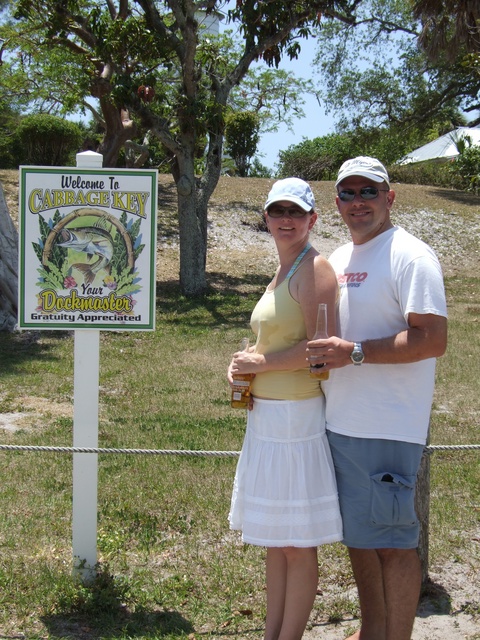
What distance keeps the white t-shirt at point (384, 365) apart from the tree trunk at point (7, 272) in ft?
30.2

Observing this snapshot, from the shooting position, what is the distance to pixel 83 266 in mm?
3885

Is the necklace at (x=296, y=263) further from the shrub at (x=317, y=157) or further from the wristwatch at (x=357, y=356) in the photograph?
the shrub at (x=317, y=157)

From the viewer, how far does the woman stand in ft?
9.96

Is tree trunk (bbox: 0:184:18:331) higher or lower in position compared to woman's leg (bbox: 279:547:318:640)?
higher

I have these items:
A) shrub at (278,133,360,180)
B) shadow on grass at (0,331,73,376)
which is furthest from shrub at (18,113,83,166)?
shadow on grass at (0,331,73,376)

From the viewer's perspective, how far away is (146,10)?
1459cm

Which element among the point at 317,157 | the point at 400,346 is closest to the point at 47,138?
the point at 317,157

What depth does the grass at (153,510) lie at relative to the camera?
3.74 metres

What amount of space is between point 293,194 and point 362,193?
0.27m

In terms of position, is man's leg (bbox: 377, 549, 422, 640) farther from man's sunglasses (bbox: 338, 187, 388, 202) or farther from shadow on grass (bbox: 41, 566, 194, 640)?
man's sunglasses (bbox: 338, 187, 388, 202)

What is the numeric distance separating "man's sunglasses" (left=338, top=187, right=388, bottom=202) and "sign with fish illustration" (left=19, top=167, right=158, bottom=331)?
1157 millimetres

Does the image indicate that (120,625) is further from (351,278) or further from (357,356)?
(351,278)

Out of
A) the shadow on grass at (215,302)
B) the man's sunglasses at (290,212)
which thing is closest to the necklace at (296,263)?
the man's sunglasses at (290,212)

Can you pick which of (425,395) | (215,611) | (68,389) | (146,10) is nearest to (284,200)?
(425,395)
